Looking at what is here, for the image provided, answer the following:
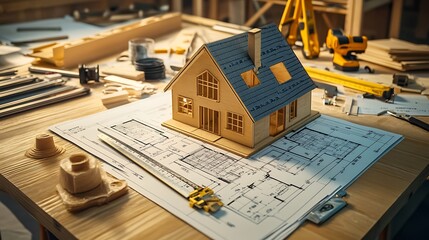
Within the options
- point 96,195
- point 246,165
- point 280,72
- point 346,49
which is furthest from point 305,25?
point 96,195

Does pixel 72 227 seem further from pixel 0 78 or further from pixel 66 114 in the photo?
pixel 0 78

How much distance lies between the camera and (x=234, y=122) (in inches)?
48.6

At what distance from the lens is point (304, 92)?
1338 mm

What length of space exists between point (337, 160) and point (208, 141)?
33 centimetres

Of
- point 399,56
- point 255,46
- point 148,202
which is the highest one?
point 255,46

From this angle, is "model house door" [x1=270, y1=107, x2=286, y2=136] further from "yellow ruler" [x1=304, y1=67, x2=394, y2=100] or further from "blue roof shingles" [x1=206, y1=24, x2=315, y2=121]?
"yellow ruler" [x1=304, y1=67, x2=394, y2=100]

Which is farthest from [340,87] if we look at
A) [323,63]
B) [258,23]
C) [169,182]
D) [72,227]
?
[258,23]

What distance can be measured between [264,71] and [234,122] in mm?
162

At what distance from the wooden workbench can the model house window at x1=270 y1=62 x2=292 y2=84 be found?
35cm

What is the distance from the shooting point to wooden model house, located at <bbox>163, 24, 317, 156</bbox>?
1194 millimetres

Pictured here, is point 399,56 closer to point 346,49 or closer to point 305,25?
point 346,49

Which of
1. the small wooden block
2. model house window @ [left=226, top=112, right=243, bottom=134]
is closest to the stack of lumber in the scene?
model house window @ [left=226, top=112, right=243, bottom=134]

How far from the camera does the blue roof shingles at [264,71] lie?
1.19 meters

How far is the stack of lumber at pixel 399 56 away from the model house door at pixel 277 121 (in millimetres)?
780
